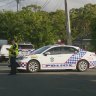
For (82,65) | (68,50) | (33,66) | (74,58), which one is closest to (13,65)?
(33,66)

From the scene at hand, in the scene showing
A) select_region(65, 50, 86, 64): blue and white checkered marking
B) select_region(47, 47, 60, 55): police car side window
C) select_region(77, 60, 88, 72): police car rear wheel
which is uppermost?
select_region(47, 47, 60, 55): police car side window

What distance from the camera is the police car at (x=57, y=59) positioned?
21859 millimetres

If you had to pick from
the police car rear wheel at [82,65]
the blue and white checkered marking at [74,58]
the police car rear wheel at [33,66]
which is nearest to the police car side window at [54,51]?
the blue and white checkered marking at [74,58]

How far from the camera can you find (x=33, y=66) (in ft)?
72.1

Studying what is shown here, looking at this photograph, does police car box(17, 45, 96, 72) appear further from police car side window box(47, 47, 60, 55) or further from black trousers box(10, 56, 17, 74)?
black trousers box(10, 56, 17, 74)

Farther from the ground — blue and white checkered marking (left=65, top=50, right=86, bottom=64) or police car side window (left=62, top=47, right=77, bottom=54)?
police car side window (left=62, top=47, right=77, bottom=54)

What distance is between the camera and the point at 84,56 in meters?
22.6

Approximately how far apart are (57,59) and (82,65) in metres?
1.49

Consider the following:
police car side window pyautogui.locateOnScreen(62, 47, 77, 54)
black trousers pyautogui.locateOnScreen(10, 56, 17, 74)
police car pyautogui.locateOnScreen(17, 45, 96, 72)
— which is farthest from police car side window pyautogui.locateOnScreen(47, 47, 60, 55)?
black trousers pyautogui.locateOnScreen(10, 56, 17, 74)

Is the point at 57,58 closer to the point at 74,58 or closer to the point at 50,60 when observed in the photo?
the point at 50,60

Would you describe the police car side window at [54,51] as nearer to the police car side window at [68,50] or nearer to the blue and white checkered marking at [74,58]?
the police car side window at [68,50]

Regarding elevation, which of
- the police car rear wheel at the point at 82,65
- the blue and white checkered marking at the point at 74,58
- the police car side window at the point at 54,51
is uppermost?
the police car side window at the point at 54,51

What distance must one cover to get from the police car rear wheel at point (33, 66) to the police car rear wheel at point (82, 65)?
2.29m

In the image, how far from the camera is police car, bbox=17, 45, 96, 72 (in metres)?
21.9
